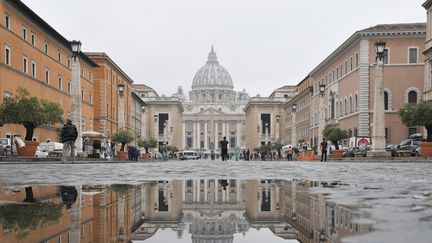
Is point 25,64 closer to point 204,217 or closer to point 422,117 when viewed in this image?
point 422,117

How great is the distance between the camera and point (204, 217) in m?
4.22

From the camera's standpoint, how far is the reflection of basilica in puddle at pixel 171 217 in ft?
10.9

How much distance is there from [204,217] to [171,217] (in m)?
0.29

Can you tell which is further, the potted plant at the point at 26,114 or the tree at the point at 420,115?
the tree at the point at 420,115

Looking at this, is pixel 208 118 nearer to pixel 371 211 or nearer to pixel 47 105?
pixel 47 105

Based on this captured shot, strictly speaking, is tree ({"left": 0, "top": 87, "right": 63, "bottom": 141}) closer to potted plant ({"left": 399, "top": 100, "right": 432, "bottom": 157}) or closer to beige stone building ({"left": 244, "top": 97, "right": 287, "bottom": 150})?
potted plant ({"left": 399, "top": 100, "right": 432, "bottom": 157})

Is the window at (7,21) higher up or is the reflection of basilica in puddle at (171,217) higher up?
the window at (7,21)

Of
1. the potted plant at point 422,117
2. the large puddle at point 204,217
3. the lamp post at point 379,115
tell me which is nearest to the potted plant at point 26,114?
the lamp post at point 379,115

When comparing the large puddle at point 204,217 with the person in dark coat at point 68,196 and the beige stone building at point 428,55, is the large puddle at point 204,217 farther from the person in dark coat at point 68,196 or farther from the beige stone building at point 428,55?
the beige stone building at point 428,55

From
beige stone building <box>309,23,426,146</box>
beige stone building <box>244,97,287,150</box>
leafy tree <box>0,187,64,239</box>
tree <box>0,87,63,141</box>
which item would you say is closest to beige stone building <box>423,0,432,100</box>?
beige stone building <box>309,23,426,146</box>

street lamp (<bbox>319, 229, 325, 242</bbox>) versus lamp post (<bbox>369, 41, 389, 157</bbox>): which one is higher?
lamp post (<bbox>369, 41, 389, 157</bbox>)

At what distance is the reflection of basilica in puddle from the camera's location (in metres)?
3.32

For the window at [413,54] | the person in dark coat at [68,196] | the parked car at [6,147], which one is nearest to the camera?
the person in dark coat at [68,196]

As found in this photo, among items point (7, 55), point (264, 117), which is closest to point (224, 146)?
point (7, 55)
